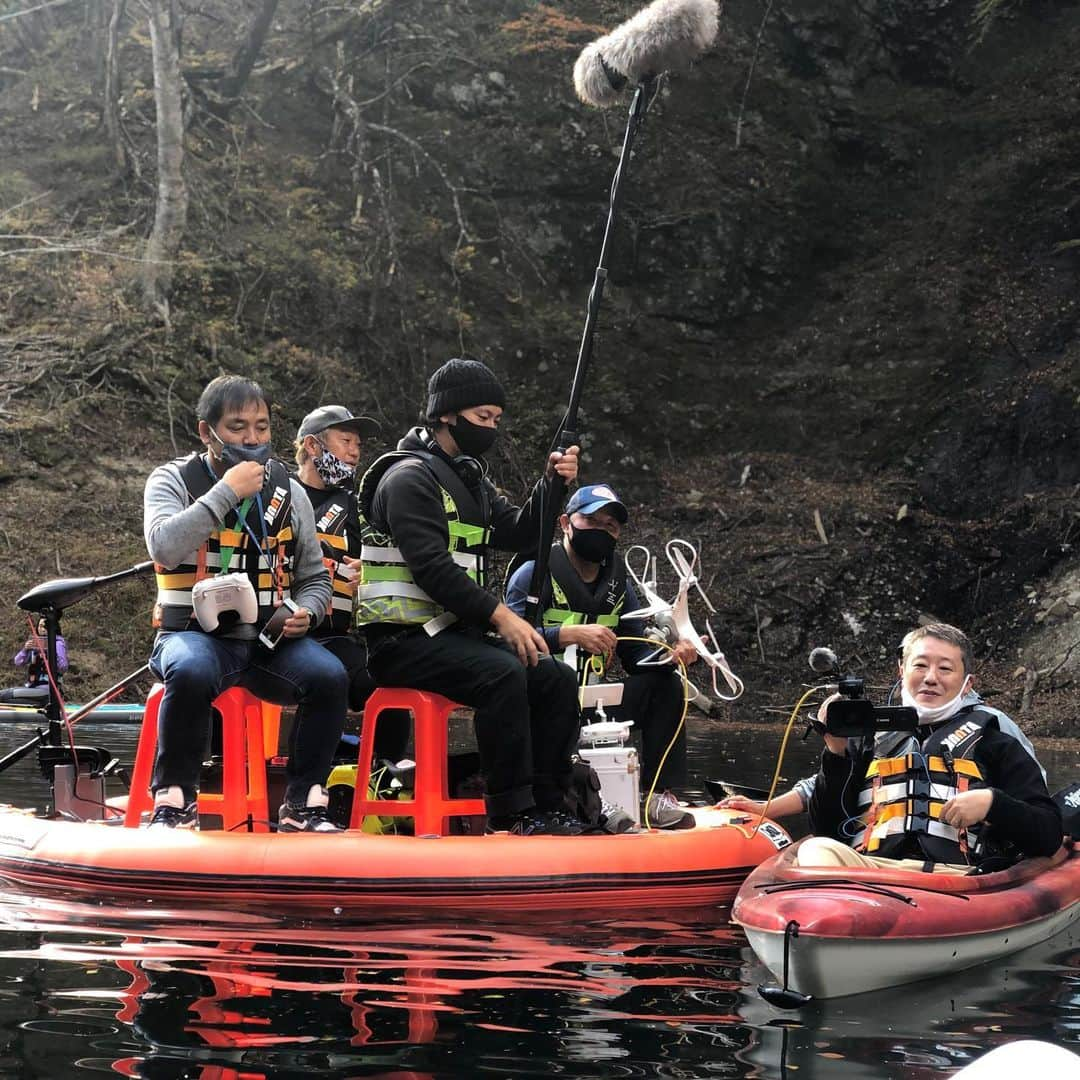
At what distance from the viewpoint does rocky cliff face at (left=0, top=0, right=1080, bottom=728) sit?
15.7 m

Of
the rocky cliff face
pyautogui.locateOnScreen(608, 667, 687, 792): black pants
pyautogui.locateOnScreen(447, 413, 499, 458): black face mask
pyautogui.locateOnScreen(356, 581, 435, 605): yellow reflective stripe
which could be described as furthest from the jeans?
the rocky cliff face

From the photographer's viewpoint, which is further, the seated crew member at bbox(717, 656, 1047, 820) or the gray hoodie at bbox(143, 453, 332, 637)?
the gray hoodie at bbox(143, 453, 332, 637)

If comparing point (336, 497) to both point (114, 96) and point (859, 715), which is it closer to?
point (859, 715)

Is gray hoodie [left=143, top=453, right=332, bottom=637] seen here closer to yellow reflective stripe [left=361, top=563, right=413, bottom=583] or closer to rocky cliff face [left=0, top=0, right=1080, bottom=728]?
yellow reflective stripe [left=361, top=563, right=413, bottom=583]

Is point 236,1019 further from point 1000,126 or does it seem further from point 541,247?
point 1000,126

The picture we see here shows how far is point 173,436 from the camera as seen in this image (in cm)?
1582

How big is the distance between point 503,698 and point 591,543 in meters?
1.35

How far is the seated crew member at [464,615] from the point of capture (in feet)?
17.3

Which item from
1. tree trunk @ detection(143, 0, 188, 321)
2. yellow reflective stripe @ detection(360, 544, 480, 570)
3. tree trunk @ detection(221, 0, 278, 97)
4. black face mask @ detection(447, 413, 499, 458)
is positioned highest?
tree trunk @ detection(221, 0, 278, 97)

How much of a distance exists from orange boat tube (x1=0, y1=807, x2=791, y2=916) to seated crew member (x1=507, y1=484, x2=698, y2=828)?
0.92 m

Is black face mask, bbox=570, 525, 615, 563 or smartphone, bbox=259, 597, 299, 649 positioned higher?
black face mask, bbox=570, 525, 615, 563

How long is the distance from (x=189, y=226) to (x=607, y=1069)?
53.2 ft

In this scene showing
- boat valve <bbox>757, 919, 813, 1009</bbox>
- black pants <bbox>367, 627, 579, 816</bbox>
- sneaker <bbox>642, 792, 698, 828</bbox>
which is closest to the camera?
boat valve <bbox>757, 919, 813, 1009</bbox>

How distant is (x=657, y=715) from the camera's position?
644 cm
